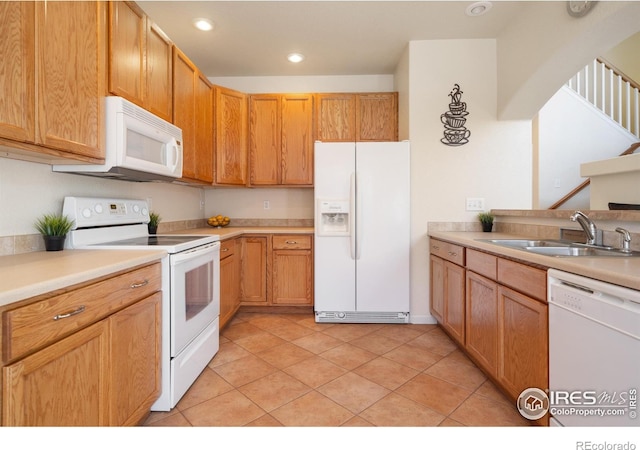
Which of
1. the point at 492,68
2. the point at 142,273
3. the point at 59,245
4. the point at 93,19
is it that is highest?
the point at 492,68

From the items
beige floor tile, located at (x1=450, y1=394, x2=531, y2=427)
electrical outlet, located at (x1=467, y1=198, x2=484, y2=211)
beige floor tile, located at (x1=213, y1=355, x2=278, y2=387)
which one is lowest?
beige floor tile, located at (x1=450, y1=394, x2=531, y2=427)

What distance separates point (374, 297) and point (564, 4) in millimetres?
2577

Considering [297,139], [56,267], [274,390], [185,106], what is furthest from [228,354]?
[297,139]

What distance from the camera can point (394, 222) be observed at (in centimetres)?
283

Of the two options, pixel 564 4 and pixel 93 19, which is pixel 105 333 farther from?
pixel 564 4

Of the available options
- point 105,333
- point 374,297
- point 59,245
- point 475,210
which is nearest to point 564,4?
point 475,210

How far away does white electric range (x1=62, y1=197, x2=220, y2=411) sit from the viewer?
1603 millimetres

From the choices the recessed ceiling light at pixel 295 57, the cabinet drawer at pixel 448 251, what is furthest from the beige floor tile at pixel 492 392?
the recessed ceiling light at pixel 295 57

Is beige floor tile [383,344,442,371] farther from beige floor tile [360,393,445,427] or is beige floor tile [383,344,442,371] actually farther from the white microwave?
the white microwave

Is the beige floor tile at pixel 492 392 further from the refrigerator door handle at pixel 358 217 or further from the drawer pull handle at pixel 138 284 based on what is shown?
the drawer pull handle at pixel 138 284

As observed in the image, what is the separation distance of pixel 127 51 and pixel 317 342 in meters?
2.39

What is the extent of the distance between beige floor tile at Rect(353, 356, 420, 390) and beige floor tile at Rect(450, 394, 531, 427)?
0.37 metres

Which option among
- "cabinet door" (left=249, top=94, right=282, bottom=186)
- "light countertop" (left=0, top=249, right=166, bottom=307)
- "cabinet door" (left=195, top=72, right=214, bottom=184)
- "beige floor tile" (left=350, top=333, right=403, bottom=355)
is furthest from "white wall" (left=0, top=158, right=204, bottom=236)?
"beige floor tile" (left=350, top=333, right=403, bottom=355)
